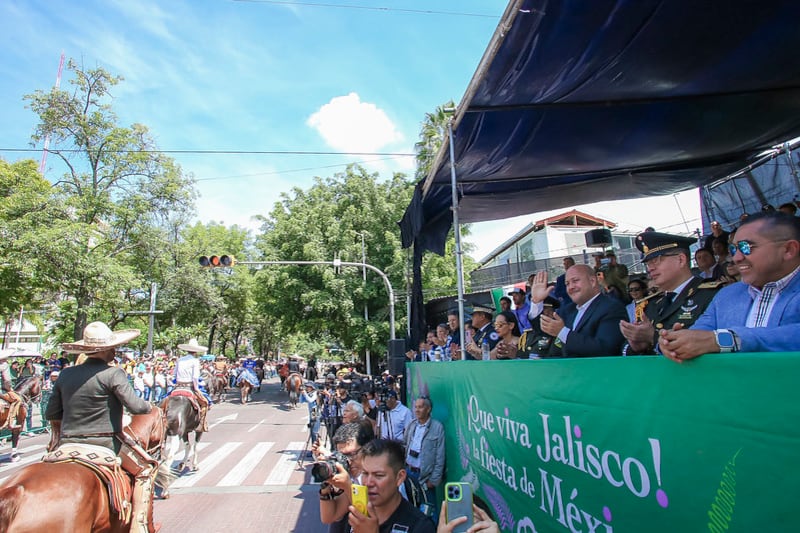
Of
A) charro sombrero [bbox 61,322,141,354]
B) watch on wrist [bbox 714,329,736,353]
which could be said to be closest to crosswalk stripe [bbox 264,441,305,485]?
charro sombrero [bbox 61,322,141,354]

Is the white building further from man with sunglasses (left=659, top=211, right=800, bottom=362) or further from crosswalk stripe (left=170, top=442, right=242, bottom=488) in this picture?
man with sunglasses (left=659, top=211, right=800, bottom=362)

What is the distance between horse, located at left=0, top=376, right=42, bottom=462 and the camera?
33.5 feet

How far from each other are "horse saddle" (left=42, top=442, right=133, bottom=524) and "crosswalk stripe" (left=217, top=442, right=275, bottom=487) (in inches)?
173

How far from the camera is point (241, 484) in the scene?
859 cm

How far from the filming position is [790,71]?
15.4 ft

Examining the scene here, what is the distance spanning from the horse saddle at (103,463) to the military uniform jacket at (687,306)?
186 inches

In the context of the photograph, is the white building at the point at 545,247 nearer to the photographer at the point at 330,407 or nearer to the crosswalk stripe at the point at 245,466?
the photographer at the point at 330,407

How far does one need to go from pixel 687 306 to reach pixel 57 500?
480cm

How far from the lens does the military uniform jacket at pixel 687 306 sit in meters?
2.63

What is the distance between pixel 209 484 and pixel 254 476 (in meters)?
0.91

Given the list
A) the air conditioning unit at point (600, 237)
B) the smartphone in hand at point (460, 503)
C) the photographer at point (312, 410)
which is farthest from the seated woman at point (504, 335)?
the photographer at point (312, 410)

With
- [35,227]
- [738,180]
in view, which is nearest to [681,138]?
[738,180]

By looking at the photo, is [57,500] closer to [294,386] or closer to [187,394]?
[187,394]

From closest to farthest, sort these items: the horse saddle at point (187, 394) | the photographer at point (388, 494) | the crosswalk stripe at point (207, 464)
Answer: the photographer at point (388, 494) → the crosswalk stripe at point (207, 464) → the horse saddle at point (187, 394)
